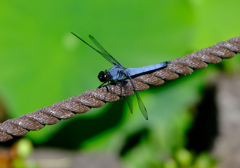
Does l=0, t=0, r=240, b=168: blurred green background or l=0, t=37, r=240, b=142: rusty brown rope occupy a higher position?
l=0, t=0, r=240, b=168: blurred green background

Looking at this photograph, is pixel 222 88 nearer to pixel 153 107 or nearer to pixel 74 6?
pixel 153 107

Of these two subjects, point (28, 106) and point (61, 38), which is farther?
point (61, 38)

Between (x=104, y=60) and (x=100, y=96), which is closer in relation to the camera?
(x=100, y=96)

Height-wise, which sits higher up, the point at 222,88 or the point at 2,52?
the point at 2,52

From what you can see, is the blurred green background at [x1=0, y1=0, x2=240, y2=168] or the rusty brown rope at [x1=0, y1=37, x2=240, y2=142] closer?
the rusty brown rope at [x1=0, y1=37, x2=240, y2=142]

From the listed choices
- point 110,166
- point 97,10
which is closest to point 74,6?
point 97,10

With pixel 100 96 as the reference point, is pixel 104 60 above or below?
above
